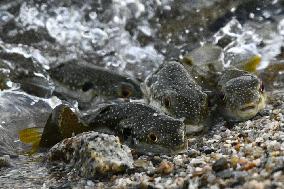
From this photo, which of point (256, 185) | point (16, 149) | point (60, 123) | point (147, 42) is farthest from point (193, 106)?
point (147, 42)

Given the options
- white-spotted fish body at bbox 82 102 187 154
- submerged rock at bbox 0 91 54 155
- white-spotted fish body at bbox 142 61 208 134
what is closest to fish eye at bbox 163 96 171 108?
white-spotted fish body at bbox 142 61 208 134

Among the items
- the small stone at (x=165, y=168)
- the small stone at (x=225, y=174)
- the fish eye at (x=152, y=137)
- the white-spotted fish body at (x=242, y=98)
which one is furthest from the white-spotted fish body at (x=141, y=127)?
the small stone at (x=225, y=174)

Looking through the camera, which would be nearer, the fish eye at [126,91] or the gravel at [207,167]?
the gravel at [207,167]

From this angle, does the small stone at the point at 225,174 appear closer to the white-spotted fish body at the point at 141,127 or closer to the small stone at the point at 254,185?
the small stone at the point at 254,185

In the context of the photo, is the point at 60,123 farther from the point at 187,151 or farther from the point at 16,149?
the point at 187,151

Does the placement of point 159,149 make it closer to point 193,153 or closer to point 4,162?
point 193,153

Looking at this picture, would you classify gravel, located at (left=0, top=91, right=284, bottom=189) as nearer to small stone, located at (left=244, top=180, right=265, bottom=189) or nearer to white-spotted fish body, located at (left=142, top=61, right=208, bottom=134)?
small stone, located at (left=244, top=180, right=265, bottom=189)

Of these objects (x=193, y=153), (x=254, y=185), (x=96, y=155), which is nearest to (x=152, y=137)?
(x=193, y=153)
